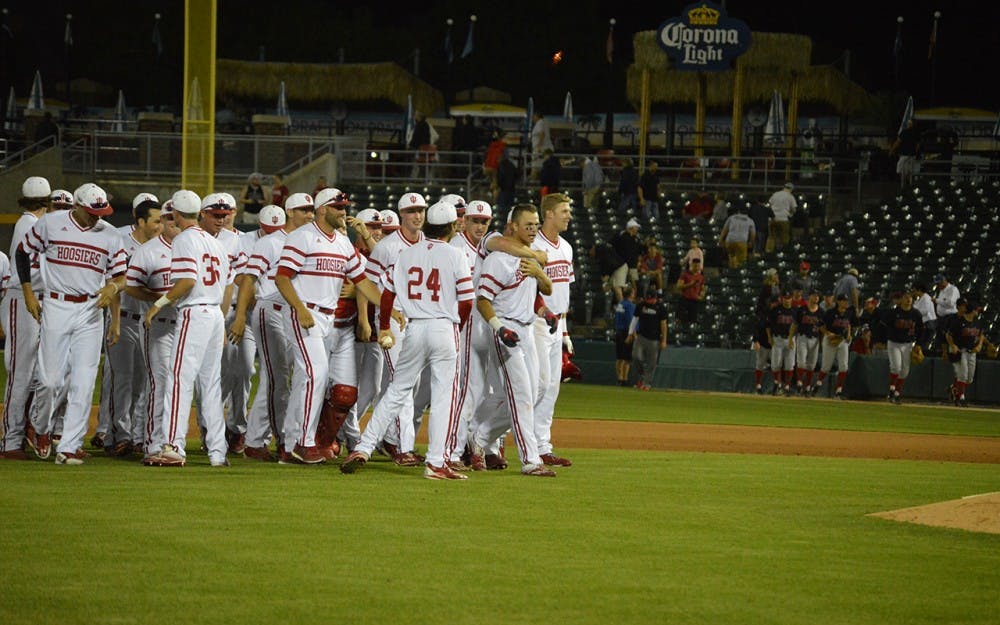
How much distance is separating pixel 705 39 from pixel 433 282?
72.6 ft

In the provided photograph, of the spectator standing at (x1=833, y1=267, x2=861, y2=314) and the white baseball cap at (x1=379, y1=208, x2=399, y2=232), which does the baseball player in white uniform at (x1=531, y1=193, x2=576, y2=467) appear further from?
the spectator standing at (x1=833, y1=267, x2=861, y2=314)

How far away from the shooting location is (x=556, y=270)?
11469mm

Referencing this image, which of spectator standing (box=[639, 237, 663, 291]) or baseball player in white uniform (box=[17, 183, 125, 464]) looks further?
spectator standing (box=[639, 237, 663, 291])

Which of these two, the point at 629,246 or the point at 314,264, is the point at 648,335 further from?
the point at 314,264

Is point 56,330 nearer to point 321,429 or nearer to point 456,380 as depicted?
point 321,429

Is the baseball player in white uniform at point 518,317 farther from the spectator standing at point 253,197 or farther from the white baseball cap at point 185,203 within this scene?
the spectator standing at point 253,197

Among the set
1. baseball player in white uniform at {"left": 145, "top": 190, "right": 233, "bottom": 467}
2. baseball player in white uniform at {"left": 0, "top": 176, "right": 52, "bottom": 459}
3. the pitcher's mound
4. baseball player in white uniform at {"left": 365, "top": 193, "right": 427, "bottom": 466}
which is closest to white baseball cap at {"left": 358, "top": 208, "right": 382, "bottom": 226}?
baseball player in white uniform at {"left": 365, "top": 193, "right": 427, "bottom": 466}

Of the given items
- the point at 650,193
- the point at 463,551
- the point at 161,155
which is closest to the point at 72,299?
the point at 463,551

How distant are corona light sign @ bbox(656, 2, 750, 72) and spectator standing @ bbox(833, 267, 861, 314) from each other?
7.36m

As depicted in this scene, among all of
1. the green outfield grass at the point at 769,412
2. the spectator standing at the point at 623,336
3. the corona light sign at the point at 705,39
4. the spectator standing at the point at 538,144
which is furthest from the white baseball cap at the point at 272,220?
the corona light sign at the point at 705,39

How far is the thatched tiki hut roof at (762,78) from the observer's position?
3253 centimetres

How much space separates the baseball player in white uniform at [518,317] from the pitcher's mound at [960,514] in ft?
8.57

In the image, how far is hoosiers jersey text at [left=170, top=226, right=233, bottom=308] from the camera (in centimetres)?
1050

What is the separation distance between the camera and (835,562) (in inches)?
293
